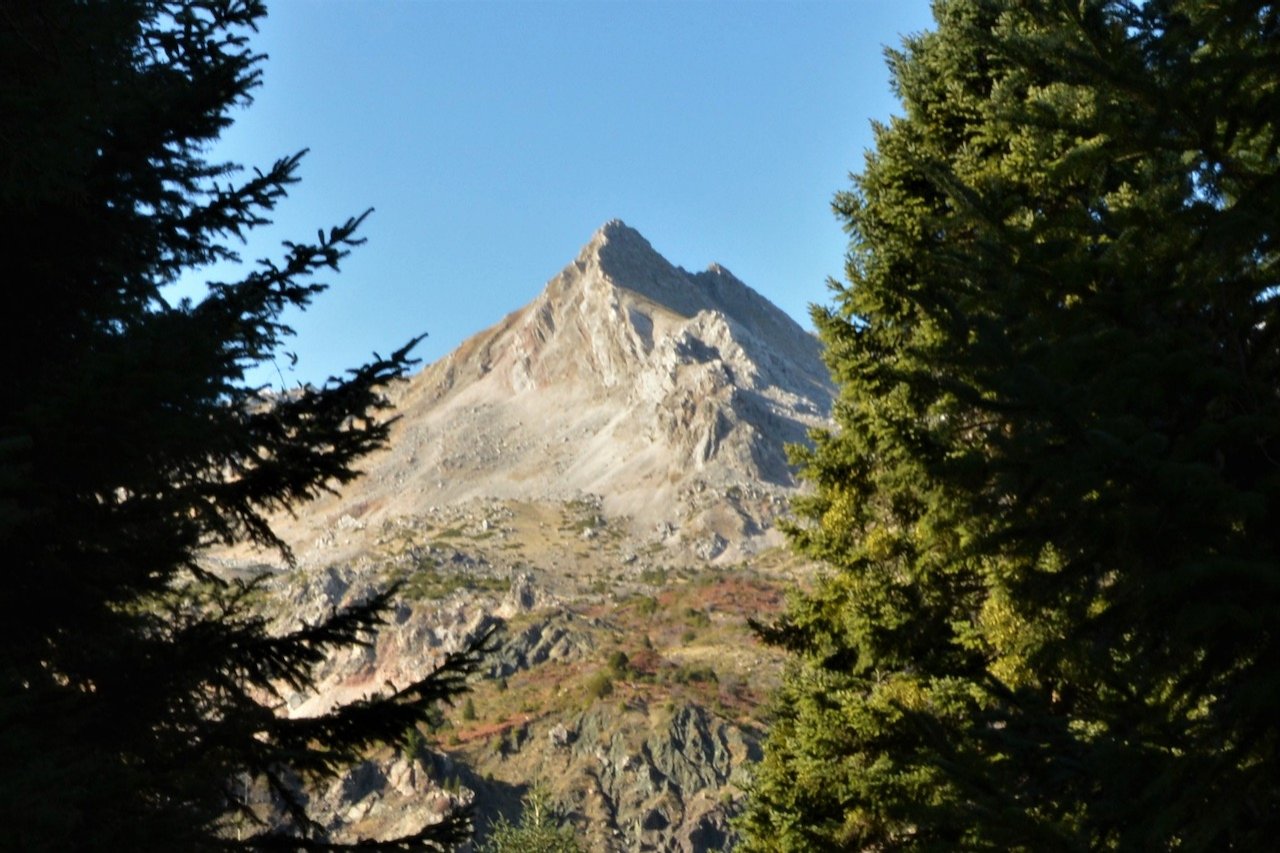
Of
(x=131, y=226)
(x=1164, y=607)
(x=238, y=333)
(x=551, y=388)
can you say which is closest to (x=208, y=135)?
(x=131, y=226)

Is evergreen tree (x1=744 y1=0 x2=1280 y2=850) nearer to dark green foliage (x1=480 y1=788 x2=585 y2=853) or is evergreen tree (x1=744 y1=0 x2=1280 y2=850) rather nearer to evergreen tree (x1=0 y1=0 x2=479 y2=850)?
evergreen tree (x1=0 y1=0 x2=479 y2=850)

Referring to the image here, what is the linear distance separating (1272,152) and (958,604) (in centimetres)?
606

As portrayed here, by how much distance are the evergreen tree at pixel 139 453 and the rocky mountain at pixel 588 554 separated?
4064cm

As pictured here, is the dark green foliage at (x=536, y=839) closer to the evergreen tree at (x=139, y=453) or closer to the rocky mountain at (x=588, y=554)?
the rocky mountain at (x=588, y=554)

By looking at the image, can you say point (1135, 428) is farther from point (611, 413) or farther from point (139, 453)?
point (611, 413)

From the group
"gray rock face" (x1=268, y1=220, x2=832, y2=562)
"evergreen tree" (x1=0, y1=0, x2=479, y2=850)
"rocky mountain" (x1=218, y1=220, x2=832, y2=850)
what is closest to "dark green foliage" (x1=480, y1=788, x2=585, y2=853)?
"rocky mountain" (x1=218, y1=220, x2=832, y2=850)

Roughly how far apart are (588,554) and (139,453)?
12397 centimetres

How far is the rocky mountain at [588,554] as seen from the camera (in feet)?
266

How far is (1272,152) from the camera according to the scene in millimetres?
4535

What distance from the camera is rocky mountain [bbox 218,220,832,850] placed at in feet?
266

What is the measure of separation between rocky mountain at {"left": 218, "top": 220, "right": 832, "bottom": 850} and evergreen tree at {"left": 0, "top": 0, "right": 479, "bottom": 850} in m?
40.6

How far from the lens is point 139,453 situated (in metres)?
4.88

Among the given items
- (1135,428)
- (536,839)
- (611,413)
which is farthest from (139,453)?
(611,413)

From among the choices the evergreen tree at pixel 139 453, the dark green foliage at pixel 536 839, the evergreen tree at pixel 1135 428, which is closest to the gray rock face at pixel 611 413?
the dark green foliage at pixel 536 839
